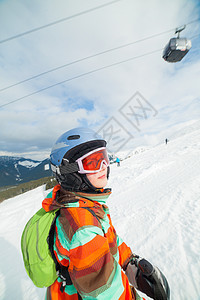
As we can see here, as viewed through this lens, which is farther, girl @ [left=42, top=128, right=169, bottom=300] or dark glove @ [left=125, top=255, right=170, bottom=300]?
dark glove @ [left=125, top=255, right=170, bottom=300]

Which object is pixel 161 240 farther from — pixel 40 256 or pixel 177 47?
pixel 177 47

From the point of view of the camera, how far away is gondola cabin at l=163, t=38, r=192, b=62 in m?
6.62

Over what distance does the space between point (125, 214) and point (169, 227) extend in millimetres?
1583

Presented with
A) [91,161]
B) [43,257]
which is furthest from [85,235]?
[91,161]

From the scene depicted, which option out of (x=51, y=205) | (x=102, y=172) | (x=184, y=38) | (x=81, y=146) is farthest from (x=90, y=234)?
(x=184, y=38)

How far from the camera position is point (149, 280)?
1.58 metres

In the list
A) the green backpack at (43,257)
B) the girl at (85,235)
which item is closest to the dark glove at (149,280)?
Answer: the girl at (85,235)

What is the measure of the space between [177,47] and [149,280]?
9.43 m

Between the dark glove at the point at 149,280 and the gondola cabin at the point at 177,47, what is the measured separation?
9.20m

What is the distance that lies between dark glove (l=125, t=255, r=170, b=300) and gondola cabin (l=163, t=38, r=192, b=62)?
30.2ft

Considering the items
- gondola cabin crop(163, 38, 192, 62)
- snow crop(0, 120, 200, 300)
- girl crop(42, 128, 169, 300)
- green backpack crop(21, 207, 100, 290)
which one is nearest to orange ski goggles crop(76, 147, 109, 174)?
girl crop(42, 128, 169, 300)

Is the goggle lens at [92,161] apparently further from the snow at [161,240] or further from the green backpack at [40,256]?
the snow at [161,240]

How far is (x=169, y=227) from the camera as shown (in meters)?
3.21

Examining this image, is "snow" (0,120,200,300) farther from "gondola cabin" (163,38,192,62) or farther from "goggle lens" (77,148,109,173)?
"gondola cabin" (163,38,192,62)
